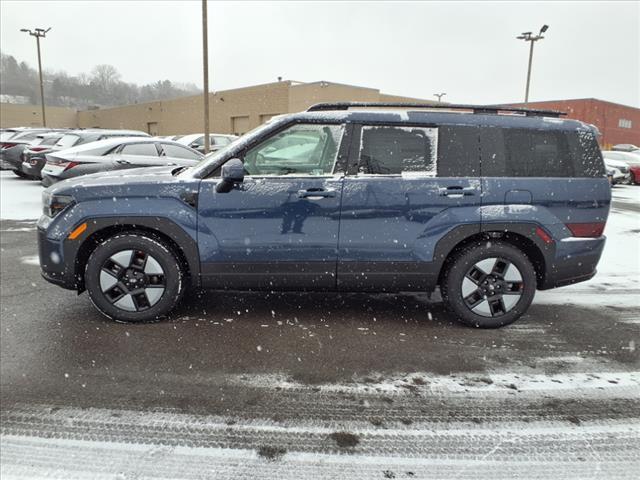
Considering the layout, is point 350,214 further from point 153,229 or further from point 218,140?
point 218,140

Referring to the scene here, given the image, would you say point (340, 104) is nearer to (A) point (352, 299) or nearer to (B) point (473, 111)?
(B) point (473, 111)

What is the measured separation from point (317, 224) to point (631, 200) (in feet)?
46.3

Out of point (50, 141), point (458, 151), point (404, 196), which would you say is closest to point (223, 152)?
point (404, 196)

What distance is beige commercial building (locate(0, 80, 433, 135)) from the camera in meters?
32.8

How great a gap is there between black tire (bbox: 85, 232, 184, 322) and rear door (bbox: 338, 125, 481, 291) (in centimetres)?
141

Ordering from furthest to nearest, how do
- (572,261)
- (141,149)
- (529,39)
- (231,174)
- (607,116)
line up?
(607,116), (529,39), (141,149), (572,261), (231,174)

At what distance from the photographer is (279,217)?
3.71m

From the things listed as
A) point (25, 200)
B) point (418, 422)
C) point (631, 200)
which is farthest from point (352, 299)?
point (631, 200)

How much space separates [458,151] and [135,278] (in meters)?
2.84

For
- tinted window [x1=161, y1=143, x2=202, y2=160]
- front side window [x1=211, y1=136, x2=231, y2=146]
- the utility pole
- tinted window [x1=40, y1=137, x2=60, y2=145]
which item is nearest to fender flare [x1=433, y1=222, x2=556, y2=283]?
tinted window [x1=161, y1=143, x2=202, y2=160]

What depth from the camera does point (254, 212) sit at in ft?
12.2

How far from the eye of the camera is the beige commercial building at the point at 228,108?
32750 mm

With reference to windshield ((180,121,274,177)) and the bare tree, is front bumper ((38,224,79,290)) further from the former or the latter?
the bare tree

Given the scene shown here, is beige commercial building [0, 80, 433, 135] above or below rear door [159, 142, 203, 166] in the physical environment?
above
